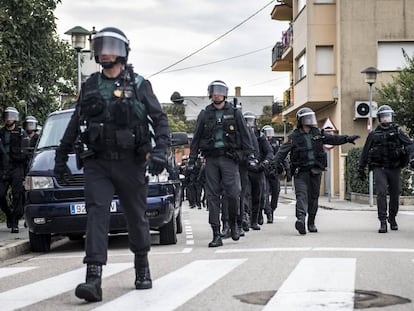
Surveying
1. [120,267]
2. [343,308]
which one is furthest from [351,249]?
[343,308]

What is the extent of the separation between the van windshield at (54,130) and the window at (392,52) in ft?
71.6

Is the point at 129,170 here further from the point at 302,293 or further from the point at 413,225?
the point at 413,225

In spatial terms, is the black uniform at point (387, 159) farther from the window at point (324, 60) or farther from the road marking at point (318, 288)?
the window at point (324, 60)

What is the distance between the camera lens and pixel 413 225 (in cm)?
1432

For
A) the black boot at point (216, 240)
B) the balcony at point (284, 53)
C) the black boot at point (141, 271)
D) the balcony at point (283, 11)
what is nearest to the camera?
the black boot at point (141, 271)

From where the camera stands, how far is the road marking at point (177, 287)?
19.5 feet

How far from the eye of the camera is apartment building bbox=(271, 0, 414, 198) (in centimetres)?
3109

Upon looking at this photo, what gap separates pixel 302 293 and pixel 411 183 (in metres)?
17.9

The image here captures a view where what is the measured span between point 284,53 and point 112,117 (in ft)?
115

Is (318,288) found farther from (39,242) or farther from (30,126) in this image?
(30,126)

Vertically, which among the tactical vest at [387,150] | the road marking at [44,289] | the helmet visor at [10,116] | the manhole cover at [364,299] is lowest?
the road marking at [44,289]

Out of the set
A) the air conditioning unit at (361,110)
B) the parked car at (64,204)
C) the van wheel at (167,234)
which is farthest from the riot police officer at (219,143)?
the air conditioning unit at (361,110)

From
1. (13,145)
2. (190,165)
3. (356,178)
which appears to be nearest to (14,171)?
(13,145)

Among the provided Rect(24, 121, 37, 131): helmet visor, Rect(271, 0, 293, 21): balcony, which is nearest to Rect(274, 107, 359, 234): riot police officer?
Rect(24, 121, 37, 131): helmet visor
